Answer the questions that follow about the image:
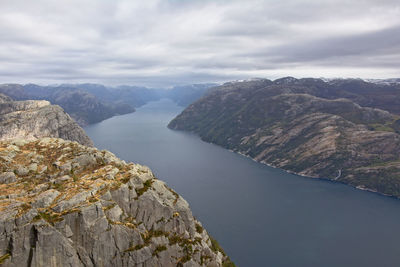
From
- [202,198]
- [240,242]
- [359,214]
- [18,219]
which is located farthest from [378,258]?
[18,219]

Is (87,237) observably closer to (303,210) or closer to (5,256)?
(5,256)

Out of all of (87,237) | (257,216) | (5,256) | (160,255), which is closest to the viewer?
(5,256)

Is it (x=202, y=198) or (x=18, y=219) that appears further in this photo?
(x=202, y=198)

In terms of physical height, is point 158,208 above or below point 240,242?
above

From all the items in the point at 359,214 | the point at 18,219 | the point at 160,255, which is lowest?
the point at 359,214

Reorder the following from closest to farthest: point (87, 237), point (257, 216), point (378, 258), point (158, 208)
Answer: point (87, 237) < point (158, 208) < point (378, 258) < point (257, 216)

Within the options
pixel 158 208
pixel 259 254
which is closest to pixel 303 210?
pixel 259 254
